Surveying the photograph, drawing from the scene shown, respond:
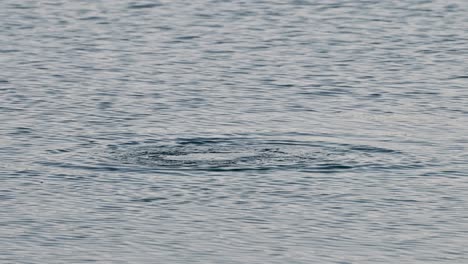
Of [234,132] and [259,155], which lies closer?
[259,155]

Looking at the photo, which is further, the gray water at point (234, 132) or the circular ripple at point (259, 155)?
the circular ripple at point (259, 155)

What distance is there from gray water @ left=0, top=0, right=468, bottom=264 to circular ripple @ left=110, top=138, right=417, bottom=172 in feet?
0.10

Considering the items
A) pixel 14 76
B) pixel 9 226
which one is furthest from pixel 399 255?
pixel 14 76

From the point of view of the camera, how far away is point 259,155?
58.0ft

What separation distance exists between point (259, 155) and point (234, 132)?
1.00 metres

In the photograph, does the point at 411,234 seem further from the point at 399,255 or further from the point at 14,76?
the point at 14,76

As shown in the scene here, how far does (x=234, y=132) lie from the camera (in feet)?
61.1

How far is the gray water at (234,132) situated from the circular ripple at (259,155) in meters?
0.03

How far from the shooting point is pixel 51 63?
22625 mm

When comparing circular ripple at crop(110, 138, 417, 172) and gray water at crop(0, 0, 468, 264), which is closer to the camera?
Result: gray water at crop(0, 0, 468, 264)

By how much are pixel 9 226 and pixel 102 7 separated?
11.7 m

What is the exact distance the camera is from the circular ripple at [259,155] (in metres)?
17.2

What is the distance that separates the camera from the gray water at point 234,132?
1497 centimetres

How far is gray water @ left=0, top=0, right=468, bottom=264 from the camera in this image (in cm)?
Answer: 1497
